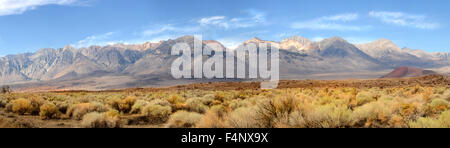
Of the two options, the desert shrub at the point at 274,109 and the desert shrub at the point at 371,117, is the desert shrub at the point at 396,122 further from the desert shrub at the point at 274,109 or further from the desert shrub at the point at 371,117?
the desert shrub at the point at 274,109

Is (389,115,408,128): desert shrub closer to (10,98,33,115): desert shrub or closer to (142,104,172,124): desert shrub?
(142,104,172,124): desert shrub

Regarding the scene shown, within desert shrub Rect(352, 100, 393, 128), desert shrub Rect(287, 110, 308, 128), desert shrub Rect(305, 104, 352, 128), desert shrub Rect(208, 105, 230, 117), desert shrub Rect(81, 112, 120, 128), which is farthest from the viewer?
desert shrub Rect(208, 105, 230, 117)

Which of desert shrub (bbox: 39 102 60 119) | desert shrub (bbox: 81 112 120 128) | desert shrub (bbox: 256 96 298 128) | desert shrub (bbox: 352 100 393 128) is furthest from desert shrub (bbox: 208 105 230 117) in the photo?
desert shrub (bbox: 39 102 60 119)

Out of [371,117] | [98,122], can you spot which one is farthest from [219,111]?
[371,117]


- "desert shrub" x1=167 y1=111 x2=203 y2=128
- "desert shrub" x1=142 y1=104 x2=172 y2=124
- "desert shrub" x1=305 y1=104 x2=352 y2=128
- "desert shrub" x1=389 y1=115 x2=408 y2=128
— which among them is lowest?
"desert shrub" x1=142 y1=104 x2=172 y2=124

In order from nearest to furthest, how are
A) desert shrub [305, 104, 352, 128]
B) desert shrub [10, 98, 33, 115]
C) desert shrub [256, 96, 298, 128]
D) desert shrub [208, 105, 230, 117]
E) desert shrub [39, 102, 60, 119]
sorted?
desert shrub [305, 104, 352, 128] → desert shrub [256, 96, 298, 128] → desert shrub [208, 105, 230, 117] → desert shrub [39, 102, 60, 119] → desert shrub [10, 98, 33, 115]

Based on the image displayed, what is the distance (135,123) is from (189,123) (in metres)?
2.69

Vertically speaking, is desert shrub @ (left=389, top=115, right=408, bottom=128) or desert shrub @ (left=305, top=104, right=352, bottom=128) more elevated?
desert shrub @ (left=305, top=104, right=352, bottom=128)

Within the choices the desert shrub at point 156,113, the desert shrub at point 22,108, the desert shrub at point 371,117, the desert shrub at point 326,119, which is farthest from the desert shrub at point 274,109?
the desert shrub at point 22,108
